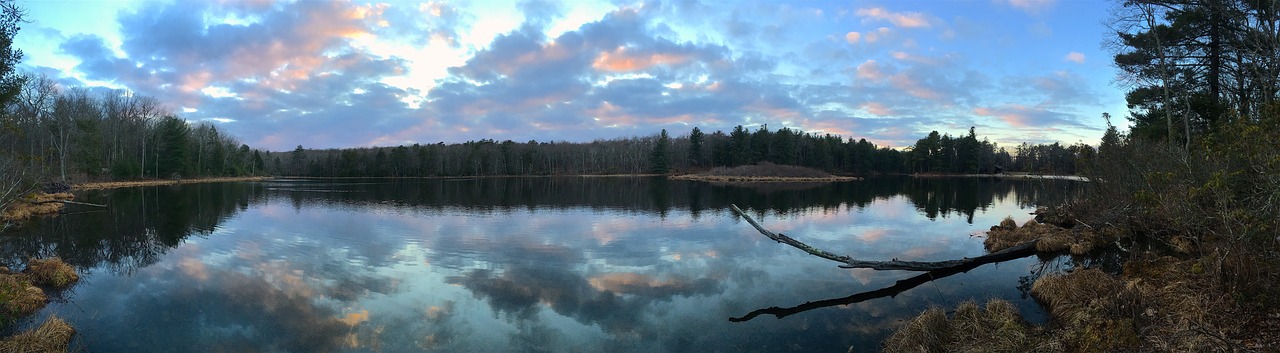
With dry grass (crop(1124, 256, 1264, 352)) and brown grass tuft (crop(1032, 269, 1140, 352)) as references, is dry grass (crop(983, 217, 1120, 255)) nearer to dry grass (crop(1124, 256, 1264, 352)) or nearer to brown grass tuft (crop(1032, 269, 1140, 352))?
brown grass tuft (crop(1032, 269, 1140, 352))

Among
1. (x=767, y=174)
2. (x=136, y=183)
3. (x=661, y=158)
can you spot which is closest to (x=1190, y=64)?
(x=767, y=174)

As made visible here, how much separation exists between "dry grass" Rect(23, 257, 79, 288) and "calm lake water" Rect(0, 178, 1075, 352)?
40 cm

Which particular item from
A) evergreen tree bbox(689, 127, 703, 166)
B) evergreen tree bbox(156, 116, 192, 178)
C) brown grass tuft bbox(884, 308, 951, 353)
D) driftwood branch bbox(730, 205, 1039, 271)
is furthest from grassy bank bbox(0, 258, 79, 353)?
evergreen tree bbox(689, 127, 703, 166)

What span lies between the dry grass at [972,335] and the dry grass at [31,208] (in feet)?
104

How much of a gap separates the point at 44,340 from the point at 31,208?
1191 inches

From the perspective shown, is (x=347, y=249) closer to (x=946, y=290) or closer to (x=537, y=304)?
(x=537, y=304)

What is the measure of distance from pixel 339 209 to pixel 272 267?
823 inches

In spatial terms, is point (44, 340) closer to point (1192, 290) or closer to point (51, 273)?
point (51, 273)

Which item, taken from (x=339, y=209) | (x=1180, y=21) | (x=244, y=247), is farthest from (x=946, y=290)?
(x=339, y=209)

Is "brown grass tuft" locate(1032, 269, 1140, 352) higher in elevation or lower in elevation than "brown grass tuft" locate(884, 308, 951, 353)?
higher

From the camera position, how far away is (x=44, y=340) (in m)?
8.05

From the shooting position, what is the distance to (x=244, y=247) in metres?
19.2

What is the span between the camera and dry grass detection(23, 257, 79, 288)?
12.7m

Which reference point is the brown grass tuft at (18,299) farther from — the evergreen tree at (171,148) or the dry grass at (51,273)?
the evergreen tree at (171,148)
